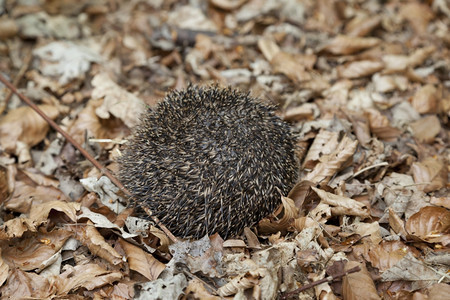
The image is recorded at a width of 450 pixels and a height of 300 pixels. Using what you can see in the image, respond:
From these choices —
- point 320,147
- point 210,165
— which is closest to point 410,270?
point 320,147

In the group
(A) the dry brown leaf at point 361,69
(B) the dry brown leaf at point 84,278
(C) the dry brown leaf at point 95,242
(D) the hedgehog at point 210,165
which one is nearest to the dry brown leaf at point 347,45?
(A) the dry brown leaf at point 361,69

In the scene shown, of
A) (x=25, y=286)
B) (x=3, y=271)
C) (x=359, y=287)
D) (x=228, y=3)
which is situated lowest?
(x=25, y=286)

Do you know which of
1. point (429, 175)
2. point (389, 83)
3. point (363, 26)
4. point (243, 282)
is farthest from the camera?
point (363, 26)

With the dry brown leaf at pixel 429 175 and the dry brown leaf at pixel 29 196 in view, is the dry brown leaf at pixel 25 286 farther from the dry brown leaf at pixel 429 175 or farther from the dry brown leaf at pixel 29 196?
the dry brown leaf at pixel 429 175

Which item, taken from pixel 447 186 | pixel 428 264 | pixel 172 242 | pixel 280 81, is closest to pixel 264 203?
pixel 172 242

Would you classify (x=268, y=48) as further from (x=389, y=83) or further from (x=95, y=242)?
(x=95, y=242)

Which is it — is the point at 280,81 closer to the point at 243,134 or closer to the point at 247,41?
the point at 247,41

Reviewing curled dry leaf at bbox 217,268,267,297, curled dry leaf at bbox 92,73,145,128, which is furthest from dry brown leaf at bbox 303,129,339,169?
curled dry leaf at bbox 92,73,145,128

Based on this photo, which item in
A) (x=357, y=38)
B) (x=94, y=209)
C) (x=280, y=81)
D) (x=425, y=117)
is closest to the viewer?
(x=94, y=209)

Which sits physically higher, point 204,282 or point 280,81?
point 280,81
